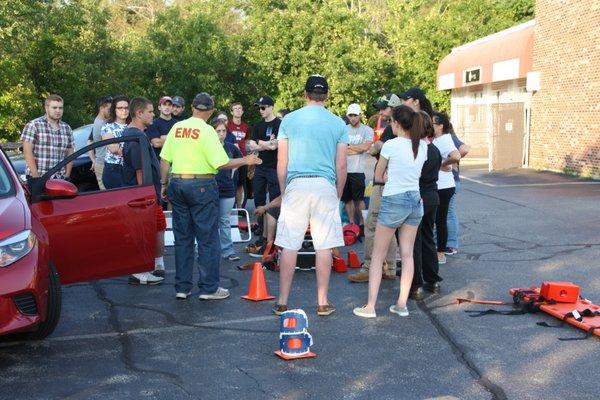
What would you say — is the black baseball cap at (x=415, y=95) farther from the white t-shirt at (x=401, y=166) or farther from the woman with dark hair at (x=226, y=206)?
the woman with dark hair at (x=226, y=206)

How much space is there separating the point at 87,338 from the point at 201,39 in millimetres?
21603

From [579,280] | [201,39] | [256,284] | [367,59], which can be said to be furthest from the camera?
[367,59]

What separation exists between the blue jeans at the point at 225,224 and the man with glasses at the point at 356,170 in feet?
6.54


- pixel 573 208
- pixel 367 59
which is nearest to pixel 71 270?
Answer: pixel 573 208

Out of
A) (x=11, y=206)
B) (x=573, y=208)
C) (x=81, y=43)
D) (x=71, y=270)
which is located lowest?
(x=573, y=208)

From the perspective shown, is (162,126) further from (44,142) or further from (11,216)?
(11,216)

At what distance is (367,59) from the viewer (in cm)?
3103

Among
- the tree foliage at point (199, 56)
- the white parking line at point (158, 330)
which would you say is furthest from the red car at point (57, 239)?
the tree foliage at point (199, 56)

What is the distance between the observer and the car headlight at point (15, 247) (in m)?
5.28

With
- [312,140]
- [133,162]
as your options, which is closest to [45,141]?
[133,162]

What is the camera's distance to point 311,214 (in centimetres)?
668

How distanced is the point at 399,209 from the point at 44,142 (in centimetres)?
416

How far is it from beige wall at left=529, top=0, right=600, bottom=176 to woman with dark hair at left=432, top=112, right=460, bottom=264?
13.4 m

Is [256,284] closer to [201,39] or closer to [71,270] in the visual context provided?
[71,270]
